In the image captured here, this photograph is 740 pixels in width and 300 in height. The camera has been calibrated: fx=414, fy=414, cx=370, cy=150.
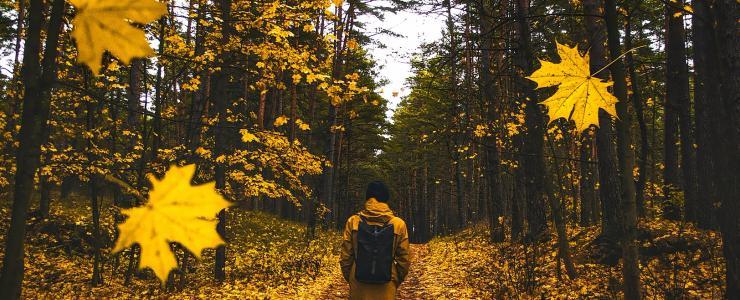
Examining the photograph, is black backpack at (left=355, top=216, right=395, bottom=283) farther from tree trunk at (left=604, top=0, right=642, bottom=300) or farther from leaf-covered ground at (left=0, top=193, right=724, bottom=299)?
leaf-covered ground at (left=0, top=193, right=724, bottom=299)

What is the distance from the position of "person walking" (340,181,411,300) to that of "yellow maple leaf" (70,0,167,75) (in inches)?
120

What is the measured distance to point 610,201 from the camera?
241 inches

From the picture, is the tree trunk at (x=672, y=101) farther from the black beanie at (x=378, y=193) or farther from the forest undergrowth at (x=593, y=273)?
the black beanie at (x=378, y=193)

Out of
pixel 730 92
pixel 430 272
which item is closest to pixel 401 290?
pixel 430 272

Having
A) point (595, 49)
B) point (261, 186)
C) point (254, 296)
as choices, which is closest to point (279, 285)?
point (254, 296)

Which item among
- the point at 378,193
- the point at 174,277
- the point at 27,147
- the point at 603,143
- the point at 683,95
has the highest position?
the point at 683,95

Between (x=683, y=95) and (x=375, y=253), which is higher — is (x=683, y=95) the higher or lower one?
the higher one

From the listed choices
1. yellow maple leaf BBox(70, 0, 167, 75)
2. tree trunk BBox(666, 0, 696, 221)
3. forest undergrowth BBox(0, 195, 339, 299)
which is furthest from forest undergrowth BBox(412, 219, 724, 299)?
Answer: yellow maple leaf BBox(70, 0, 167, 75)

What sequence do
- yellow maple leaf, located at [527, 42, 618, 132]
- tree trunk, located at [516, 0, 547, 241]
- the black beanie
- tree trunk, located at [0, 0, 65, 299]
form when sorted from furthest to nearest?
1. tree trunk, located at [516, 0, 547, 241]
2. the black beanie
3. tree trunk, located at [0, 0, 65, 299]
4. yellow maple leaf, located at [527, 42, 618, 132]

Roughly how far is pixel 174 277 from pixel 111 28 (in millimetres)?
9239

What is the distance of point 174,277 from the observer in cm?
882

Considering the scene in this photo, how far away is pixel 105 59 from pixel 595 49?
5.38 m

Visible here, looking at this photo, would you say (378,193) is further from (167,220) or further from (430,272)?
(430,272)

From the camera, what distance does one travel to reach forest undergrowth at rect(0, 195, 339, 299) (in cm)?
779
